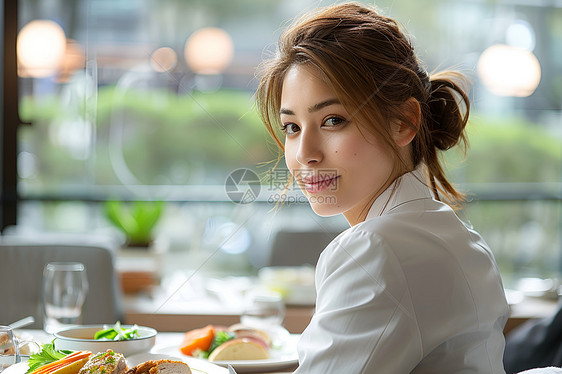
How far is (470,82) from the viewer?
1.45 metres

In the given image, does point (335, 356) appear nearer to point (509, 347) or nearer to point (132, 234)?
point (509, 347)

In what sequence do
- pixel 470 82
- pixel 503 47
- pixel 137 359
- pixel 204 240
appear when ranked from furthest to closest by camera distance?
pixel 204 240, pixel 503 47, pixel 470 82, pixel 137 359

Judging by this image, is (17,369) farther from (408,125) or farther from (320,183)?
(408,125)

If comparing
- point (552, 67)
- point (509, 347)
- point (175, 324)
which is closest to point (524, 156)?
point (552, 67)

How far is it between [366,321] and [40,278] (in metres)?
1.67

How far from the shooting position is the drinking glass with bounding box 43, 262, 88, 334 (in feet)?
5.04

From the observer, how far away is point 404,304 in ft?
2.97

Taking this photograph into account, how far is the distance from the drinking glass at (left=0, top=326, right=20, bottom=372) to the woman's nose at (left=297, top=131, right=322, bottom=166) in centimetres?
57

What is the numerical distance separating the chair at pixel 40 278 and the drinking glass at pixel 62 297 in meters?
0.68

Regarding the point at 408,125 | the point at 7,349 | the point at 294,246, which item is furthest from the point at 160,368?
the point at 294,246

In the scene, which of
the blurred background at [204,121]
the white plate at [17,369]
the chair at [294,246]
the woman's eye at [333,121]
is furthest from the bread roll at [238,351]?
the blurred background at [204,121]

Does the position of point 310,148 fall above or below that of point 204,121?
above

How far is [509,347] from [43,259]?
1.65 meters

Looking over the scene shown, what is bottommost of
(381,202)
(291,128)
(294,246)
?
(294,246)
